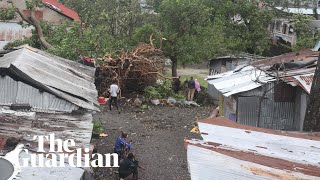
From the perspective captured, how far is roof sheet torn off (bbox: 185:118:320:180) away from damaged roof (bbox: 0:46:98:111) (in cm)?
285

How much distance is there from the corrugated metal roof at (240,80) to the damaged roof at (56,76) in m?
3.43

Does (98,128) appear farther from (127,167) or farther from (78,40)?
(78,40)

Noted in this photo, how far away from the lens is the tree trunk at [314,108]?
7938 millimetres

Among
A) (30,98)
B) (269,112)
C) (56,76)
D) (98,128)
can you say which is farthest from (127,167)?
(98,128)

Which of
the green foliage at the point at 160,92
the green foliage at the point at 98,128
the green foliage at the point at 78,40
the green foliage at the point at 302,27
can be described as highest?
the green foliage at the point at 302,27

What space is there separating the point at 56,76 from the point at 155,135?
5.40 metres

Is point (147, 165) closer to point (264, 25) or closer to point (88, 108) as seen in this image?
point (88, 108)

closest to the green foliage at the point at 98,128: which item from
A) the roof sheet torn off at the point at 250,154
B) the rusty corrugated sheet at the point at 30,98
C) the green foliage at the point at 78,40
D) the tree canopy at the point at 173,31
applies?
the tree canopy at the point at 173,31

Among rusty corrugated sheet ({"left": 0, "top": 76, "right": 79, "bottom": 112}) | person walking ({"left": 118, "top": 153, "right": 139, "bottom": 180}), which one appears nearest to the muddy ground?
person walking ({"left": 118, "top": 153, "right": 139, "bottom": 180})

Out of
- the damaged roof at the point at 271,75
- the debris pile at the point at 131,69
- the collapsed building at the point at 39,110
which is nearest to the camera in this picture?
the collapsed building at the point at 39,110

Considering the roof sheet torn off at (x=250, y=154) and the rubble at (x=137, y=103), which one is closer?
the roof sheet torn off at (x=250, y=154)

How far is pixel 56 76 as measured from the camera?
29.9 ft

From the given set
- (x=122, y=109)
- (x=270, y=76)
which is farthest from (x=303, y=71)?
(x=122, y=109)

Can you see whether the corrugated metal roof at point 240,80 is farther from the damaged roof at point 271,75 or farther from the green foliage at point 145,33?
the green foliage at point 145,33
